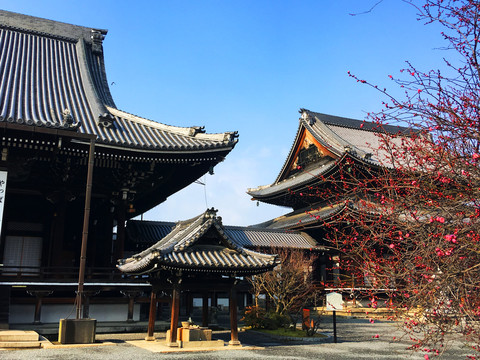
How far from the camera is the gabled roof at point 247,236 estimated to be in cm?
2350

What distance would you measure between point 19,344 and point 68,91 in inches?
421

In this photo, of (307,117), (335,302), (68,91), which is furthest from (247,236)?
(68,91)

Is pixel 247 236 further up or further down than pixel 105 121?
further down

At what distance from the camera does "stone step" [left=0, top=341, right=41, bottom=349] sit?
1152 centimetres

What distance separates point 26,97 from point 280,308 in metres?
13.2

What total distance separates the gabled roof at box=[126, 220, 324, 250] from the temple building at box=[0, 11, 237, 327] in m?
4.68

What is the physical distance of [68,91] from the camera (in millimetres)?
18438

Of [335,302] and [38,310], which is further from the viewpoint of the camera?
[38,310]

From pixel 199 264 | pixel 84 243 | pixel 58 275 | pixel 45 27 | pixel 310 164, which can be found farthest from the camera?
pixel 310 164

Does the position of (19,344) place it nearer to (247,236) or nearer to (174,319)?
(174,319)

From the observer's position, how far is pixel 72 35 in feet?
74.4

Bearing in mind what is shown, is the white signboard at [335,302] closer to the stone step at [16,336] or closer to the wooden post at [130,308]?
the wooden post at [130,308]

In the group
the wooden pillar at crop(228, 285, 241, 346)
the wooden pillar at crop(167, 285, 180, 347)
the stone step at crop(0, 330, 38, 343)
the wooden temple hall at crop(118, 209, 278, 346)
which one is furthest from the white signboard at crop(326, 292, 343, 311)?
the stone step at crop(0, 330, 38, 343)

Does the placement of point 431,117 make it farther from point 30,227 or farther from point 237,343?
point 30,227
